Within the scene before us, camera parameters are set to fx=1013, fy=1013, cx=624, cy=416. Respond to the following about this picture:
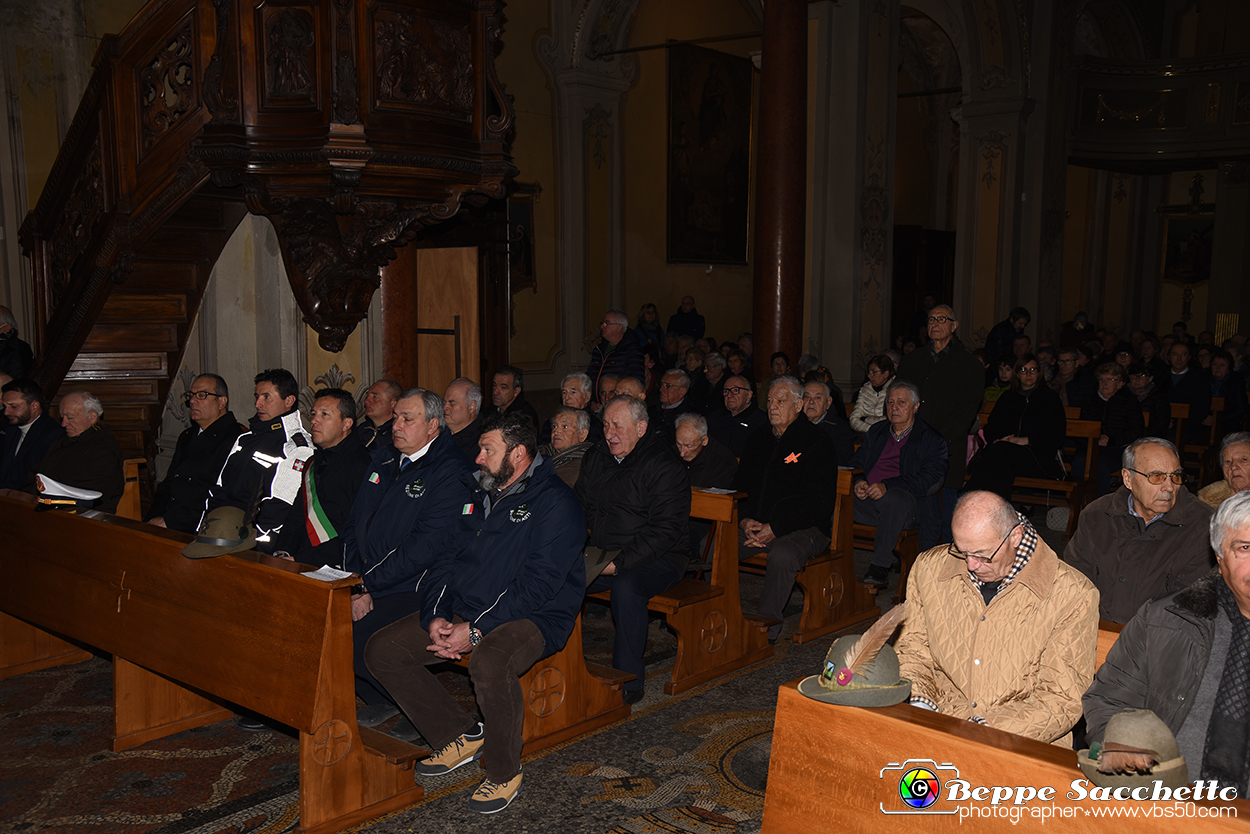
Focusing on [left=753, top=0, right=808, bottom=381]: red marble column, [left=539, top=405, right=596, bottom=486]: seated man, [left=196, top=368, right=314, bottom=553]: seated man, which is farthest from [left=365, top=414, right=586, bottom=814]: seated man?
[left=753, top=0, right=808, bottom=381]: red marble column

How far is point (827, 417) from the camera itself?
7.34 m

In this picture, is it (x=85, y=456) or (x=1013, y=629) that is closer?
(x=1013, y=629)

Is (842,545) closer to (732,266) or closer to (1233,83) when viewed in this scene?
(732,266)

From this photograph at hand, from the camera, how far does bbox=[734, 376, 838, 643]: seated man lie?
5664mm

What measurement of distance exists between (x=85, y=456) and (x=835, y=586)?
4.46 meters

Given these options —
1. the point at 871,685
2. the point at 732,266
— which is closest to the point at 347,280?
the point at 871,685

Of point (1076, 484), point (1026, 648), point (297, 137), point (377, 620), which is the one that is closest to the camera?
point (1026, 648)

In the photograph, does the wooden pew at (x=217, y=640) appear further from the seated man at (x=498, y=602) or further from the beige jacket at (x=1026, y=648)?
the beige jacket at (x=1026, y=648)

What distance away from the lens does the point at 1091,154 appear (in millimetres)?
17656

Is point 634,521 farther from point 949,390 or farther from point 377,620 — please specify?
point 949,390

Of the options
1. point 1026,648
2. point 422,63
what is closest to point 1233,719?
point 1026,648

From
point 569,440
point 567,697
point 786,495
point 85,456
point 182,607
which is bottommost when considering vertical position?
point 567,697

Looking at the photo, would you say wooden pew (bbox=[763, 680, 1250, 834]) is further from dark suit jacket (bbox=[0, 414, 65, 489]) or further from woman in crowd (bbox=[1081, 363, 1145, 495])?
woman in crowd (bbox=[1081, 363, 1145, 495])

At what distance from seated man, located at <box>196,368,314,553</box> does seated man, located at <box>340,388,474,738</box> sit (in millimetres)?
557
